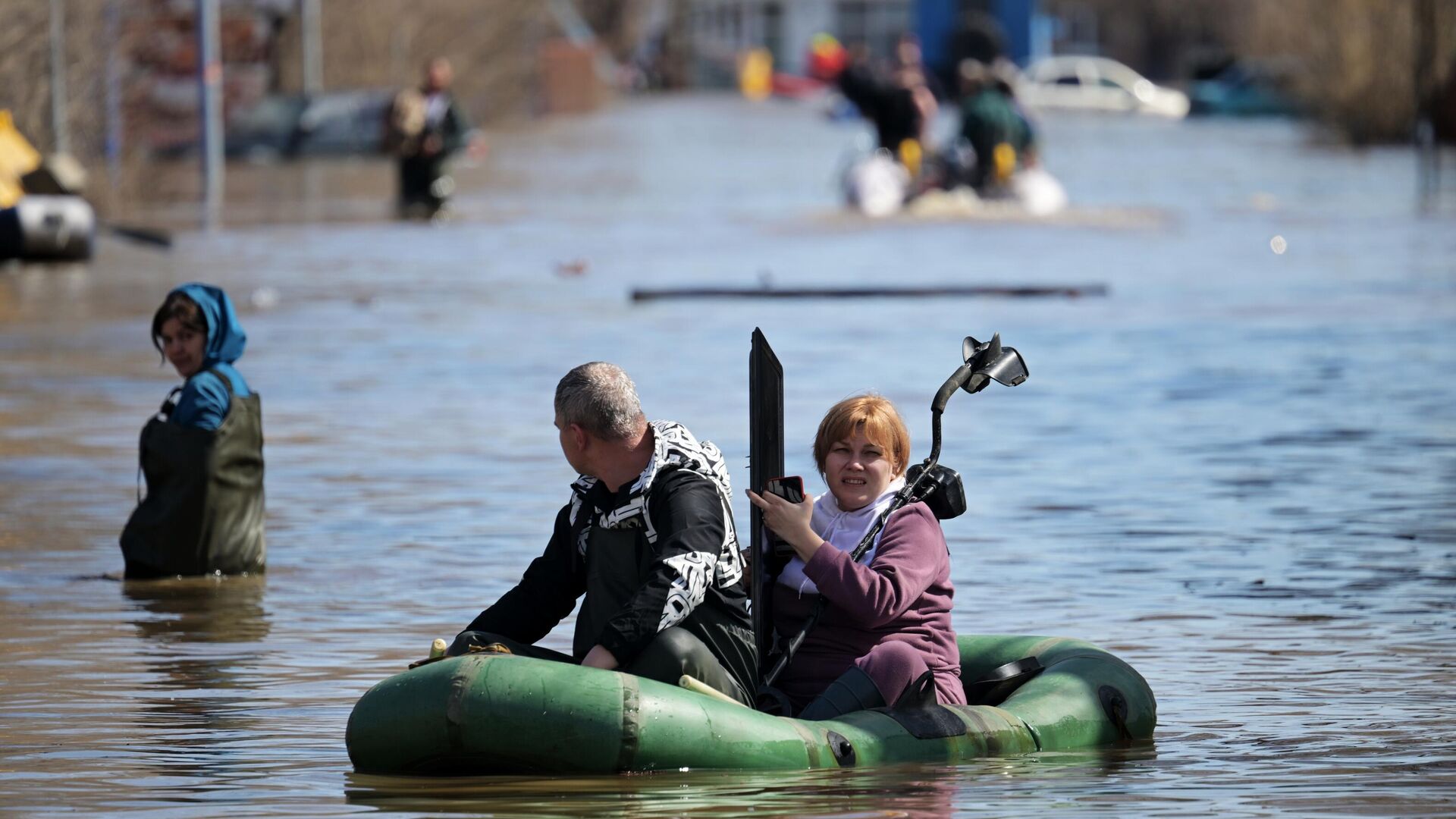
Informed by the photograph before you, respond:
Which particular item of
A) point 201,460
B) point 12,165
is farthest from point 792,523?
point 12,165

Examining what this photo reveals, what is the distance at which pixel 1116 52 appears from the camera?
115 m

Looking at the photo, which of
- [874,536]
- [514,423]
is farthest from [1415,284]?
[874,536]

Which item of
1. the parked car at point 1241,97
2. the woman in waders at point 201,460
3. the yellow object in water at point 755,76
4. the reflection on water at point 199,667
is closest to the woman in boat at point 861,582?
the reflection on water at point 199,667

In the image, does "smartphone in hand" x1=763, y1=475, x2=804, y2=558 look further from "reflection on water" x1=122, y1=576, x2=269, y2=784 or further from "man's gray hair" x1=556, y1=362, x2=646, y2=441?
"reflection on water" x1=122, y1=576, x2=269, y2=784

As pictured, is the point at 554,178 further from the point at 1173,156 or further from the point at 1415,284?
the point at 1415,284

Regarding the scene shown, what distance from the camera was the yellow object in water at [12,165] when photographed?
26.2 m

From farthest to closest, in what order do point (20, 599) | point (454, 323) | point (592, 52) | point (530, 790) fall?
point (592, 52), point (454, 323), point (20, 599), point (530, 790)

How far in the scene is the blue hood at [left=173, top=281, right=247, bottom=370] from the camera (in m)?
10.3

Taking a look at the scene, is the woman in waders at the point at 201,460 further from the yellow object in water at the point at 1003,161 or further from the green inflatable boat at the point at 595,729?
the yellow object in water at the point at 1003,161

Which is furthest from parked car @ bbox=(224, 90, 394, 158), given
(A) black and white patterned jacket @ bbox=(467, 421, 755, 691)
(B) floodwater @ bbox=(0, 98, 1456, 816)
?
(A) black and white patterned jacket @ bbox=(467, 421, 755, 691)

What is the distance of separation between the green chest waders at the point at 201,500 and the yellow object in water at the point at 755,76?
99.9m

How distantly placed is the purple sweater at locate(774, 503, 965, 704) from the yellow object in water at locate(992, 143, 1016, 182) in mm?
23056

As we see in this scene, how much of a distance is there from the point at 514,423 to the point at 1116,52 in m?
101

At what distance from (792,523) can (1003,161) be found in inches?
947
